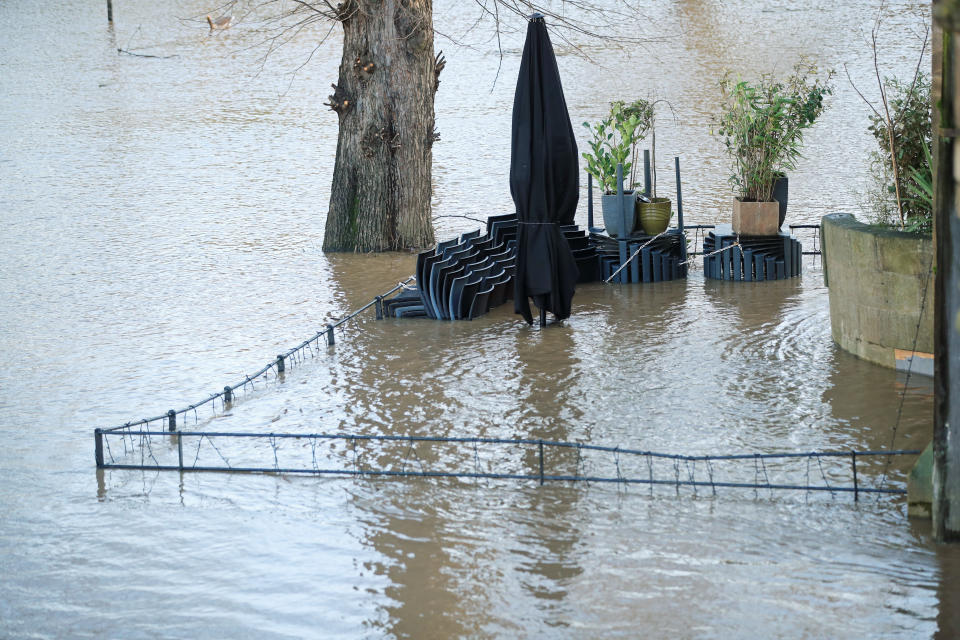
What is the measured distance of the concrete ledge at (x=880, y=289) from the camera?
26.1 ft

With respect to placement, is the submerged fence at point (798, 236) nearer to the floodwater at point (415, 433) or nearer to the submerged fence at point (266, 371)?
the floodwater at point (415, 433)

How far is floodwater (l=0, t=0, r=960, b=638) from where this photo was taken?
5.12m

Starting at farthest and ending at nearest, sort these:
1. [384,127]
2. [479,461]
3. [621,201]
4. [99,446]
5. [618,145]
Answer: [384,127] < [618,145] < [621,201] < [99,446] < [479,461]

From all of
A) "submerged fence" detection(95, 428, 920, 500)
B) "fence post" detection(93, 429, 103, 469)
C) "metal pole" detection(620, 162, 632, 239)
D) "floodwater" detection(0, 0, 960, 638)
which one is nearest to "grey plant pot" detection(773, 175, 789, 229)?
"floodwater" detection(0, 0, 960, 638)

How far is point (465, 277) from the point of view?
10391mm

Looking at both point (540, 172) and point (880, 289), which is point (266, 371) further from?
point (880, 289)

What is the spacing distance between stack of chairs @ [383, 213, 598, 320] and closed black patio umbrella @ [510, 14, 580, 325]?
71 centimetres

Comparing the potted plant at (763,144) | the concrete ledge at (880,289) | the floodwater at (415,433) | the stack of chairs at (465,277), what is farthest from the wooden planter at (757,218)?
the concrete ledge at (880,289)

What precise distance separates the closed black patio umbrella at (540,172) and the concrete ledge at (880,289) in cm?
233

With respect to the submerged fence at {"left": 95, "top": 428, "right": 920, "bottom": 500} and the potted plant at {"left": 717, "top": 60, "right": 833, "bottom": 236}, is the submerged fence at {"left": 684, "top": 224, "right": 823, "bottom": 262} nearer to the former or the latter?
the potted plant at {"left": 717, "top": 60, "right": 833, "bottom": 236}

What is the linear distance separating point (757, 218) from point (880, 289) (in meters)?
3.56

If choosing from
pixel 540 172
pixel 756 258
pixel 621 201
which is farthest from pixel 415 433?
pixel 756 258

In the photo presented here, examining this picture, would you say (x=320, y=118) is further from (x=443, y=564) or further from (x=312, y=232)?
(x=443, y=564)

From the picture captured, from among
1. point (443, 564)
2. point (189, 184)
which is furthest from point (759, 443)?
point (189, 184)
